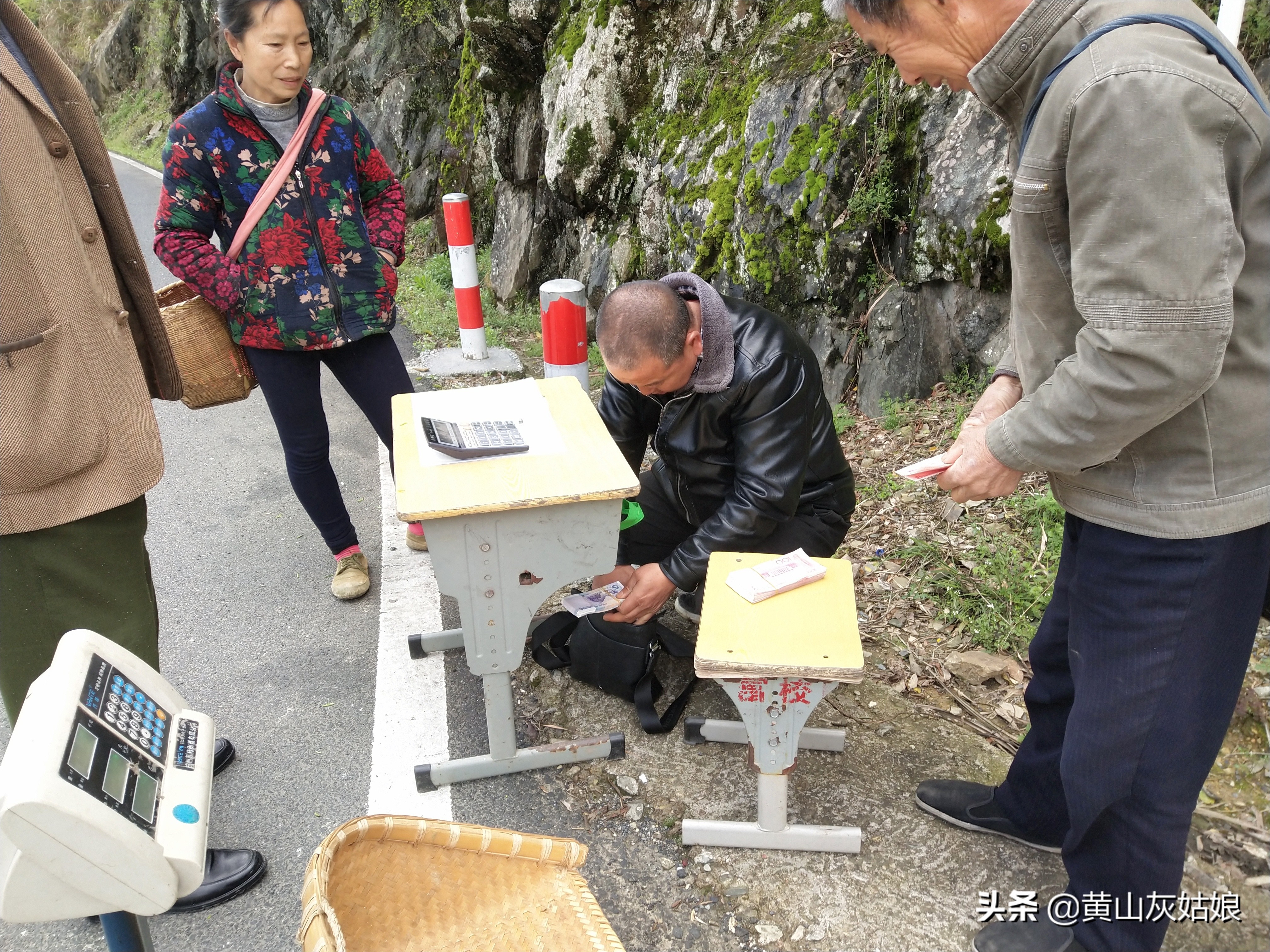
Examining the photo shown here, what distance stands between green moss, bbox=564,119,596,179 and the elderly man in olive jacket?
5463mm

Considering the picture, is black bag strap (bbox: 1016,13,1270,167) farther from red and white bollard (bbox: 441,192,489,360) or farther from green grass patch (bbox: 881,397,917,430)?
red and white bollard (bbox: 441,192,489,360)

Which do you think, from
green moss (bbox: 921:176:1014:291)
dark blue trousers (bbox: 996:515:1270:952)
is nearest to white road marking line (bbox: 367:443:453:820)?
dark blue trousers (bbox: 996:515:1270:952)

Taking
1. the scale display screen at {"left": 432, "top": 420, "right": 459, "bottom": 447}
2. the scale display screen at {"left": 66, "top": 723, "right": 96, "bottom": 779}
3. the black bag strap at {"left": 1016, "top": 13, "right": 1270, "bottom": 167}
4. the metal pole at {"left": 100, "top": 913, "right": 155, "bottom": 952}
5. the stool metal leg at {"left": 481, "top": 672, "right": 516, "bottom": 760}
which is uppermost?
the black bag strap at {"left": 1016, "top": 13, "right": 1270, "bottom": 167}

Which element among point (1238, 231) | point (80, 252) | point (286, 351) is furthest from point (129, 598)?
point (1238, 231)

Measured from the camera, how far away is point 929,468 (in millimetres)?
1881

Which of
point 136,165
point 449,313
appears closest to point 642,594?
point 449,313

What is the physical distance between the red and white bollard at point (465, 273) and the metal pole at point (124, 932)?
17.6 feet

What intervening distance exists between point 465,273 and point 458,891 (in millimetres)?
5255

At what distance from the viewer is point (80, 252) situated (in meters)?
2.01

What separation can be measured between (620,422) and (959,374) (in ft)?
7.57

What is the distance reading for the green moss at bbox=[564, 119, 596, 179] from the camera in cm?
690

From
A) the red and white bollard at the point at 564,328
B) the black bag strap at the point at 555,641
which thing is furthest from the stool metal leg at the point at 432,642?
the red and white bollard at the point at 564,328

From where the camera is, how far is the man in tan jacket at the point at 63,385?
1.90m

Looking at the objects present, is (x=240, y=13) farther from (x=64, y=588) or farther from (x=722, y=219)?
(x=722, y=219)
